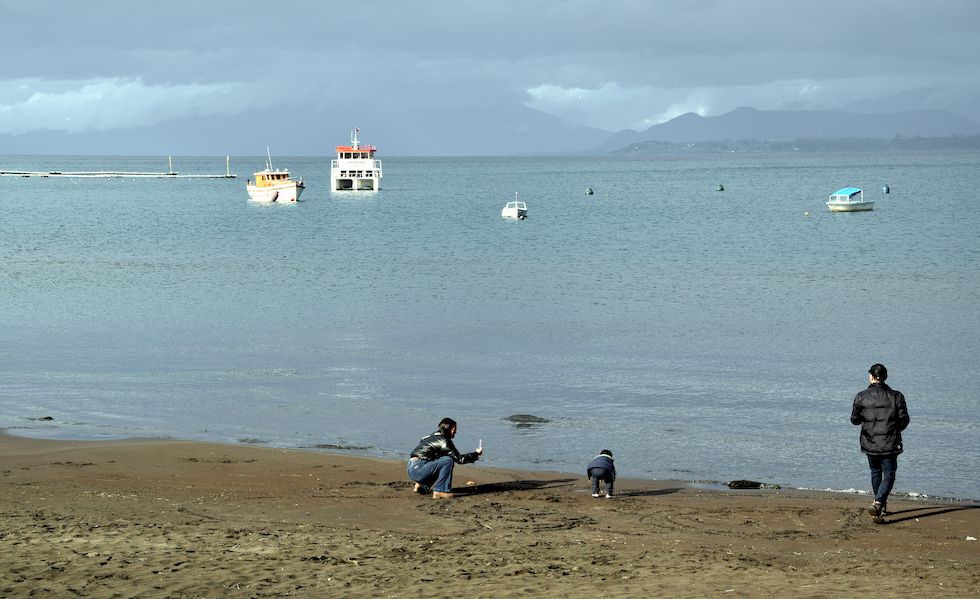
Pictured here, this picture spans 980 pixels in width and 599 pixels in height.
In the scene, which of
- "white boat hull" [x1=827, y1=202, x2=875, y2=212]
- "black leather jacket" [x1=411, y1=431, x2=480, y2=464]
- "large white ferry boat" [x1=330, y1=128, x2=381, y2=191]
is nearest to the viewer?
"black leather jacket" [x1=411, y1=431, x2=480, y2=464]

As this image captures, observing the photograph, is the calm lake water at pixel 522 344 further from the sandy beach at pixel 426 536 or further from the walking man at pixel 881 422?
the walking man at pixel 881 422

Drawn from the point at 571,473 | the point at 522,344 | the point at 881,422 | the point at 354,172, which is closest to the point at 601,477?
the point at 571,473

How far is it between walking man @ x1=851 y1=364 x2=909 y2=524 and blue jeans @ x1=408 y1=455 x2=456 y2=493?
4.91m

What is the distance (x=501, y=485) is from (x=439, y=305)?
24374 mm

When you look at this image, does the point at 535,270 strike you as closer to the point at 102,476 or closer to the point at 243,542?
the point at 102,476

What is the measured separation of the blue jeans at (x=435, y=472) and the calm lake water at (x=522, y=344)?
341 centimetres

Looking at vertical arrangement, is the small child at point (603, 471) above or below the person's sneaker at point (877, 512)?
above

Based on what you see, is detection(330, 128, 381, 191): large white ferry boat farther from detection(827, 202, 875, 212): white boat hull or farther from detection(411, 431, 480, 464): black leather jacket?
detection(411, 431, 480, 464): black leather jacket

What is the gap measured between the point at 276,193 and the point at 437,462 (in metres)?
112

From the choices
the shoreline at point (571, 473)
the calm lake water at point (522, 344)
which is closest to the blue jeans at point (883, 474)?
the shoreline at point (571, 473)

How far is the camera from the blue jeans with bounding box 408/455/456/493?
14.3m

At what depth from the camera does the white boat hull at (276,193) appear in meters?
123

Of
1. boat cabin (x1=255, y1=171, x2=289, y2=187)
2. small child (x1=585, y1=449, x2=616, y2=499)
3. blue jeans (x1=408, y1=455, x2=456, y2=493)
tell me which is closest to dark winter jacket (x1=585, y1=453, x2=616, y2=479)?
small child (x1=585, y1=449, x2=616, y2=499)

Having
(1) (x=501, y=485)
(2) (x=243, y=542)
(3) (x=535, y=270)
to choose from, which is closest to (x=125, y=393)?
(1) (x=501, y=485)
